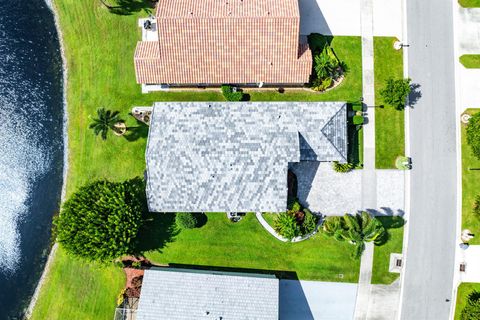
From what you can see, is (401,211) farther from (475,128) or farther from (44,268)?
(44,268)

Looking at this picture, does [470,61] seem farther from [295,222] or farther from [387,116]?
[295,222]

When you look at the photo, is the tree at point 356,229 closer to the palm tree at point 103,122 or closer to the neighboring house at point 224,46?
Answer: the neighboring house at point 224,46

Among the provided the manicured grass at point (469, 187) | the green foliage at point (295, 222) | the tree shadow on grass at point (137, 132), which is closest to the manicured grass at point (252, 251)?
the green foliage at point (295, 222)

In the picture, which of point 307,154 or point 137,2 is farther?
point 137,2

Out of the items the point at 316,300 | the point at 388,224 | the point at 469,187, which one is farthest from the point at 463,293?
the point at 316,300

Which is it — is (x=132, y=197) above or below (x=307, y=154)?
below

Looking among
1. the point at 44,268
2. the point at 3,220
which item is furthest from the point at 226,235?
the point at 3,220

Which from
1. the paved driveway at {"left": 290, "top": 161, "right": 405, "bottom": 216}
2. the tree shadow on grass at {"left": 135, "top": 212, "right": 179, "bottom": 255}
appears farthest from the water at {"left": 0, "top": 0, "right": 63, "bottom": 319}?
the paved driveway at {"left": 290, "top": 161, "right": 405, "bottom": 216}
